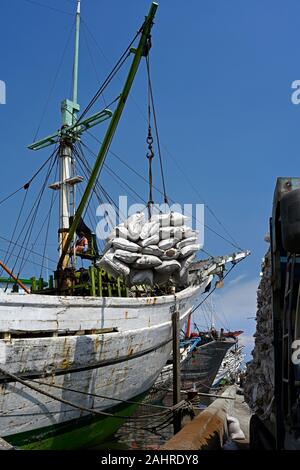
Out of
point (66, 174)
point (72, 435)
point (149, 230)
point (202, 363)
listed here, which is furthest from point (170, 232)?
point (202, 363)

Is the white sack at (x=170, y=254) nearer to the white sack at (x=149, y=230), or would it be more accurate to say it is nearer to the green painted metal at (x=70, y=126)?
the white sack at (x=149, y=230)

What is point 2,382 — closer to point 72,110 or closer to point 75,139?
point 75,139

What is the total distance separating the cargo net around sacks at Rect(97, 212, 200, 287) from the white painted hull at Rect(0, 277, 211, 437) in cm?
158

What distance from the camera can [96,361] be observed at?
1024cm

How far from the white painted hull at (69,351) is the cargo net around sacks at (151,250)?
5.18ft

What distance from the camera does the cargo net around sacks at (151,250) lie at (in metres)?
8.86

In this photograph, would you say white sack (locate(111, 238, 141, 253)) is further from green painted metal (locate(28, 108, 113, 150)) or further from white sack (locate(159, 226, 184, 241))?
green painted metal (locate(28, 108, 113, 150))

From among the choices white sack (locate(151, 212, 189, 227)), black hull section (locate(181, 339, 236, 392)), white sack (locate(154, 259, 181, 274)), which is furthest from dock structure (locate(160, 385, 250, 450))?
black hull section (locate(181, 339, 236, 392))

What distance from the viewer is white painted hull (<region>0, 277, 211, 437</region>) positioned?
8344 mm

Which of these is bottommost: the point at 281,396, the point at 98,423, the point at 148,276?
the point at 98,423

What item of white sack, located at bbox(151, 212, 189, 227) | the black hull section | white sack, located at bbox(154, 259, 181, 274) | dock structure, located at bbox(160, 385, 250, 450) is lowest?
the black hull section

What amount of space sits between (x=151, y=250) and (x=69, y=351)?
2859 mm

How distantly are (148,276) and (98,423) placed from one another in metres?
4.62
